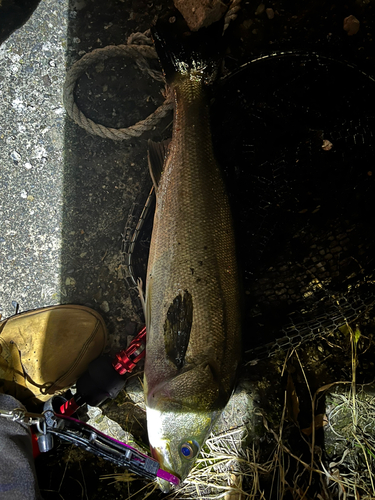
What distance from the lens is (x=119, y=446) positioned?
202 centimetres

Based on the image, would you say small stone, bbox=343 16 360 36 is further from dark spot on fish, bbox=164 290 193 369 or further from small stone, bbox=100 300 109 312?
small stone, bbox=100 300 109 312

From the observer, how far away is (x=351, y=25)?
2.38 meters

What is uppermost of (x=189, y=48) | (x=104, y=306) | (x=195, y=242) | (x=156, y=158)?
(x=189, y=48)

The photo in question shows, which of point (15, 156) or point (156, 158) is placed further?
point (15, 156)

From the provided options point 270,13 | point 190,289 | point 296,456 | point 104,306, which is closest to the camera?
point 190,289

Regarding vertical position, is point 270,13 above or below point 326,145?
above

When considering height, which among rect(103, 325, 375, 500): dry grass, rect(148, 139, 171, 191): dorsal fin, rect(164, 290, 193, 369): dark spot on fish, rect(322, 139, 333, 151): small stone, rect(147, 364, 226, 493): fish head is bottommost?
rect(103, 325, 375, 500): dry grass

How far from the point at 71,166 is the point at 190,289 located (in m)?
1.54

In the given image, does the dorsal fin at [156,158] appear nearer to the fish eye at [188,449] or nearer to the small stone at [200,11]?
the small stone at [200,11]

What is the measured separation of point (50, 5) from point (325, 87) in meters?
2.36

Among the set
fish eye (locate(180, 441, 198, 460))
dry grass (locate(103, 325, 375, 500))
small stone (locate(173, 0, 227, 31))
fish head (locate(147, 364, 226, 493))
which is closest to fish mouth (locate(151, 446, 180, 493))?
fish head (locate(147, 364, 226, 493))

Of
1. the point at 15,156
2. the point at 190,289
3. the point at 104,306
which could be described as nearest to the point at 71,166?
the point at 15,156

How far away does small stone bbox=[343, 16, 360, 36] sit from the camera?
93.5 inches

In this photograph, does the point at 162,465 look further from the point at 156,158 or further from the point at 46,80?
the point at 46,80
